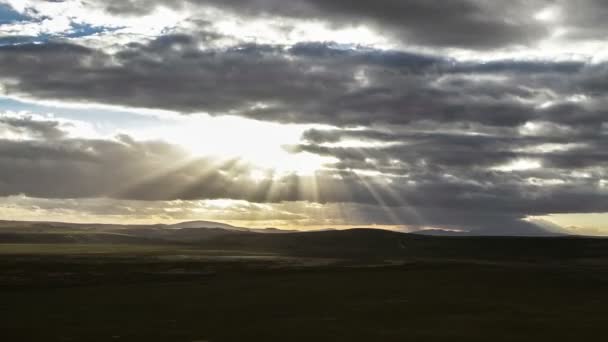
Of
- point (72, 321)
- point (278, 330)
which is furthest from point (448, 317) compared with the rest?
point (72, 321)

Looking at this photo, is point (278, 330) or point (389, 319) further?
point (389, 319)

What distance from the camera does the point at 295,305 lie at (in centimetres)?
4381

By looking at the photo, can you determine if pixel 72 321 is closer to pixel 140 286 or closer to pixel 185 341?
pixel 185 341

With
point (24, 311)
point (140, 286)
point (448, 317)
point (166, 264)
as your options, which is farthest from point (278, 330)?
point (166, 264)

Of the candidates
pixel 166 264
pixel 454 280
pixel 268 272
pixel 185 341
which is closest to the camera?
pixel 185 341

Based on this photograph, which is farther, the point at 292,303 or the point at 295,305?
the point at 292,303

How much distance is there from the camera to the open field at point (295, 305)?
1284 inches

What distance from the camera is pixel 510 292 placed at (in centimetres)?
5288

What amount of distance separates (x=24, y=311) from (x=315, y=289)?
917 inches

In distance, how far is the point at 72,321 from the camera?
117 ft

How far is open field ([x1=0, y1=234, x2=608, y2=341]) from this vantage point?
107ft

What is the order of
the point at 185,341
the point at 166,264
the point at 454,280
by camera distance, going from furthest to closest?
the point at 166,264 → the point at 454,280 → the point at 185,341

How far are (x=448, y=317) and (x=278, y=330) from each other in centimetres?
1125

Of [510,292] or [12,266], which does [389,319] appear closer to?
[510,292]
